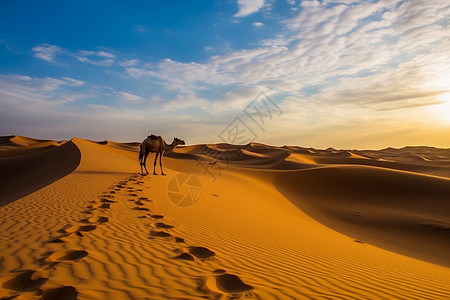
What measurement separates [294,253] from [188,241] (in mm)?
2013

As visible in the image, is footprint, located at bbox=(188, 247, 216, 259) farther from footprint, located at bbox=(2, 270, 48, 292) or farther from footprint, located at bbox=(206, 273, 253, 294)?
footprint, located at bbox=(2, 270, 48, 292)

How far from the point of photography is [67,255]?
3.57 m

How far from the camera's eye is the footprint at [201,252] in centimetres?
406

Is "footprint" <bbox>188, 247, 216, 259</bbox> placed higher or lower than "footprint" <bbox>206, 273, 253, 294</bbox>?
lower

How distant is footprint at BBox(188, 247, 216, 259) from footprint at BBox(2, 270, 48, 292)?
2010 millimetres

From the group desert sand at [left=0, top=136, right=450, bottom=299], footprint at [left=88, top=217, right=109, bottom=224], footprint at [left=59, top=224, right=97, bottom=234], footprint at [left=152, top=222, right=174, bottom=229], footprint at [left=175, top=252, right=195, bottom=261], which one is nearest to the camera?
desert sand at [left=0, top=136, right=450, bottom=299]

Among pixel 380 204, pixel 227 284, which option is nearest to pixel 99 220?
pixel 227 284

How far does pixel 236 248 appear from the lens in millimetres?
4719

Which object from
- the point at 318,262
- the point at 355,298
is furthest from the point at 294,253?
the point at 355,298

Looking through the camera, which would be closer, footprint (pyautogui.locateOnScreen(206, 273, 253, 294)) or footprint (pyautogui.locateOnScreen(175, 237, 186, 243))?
footprint (pyautogui.locateOnScreen(206, 273, 253, 294))

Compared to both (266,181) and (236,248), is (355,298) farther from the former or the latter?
(266,181)

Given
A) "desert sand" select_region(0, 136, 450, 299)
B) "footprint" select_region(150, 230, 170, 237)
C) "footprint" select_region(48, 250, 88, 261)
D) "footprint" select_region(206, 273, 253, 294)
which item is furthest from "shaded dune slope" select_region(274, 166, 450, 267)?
"footprint" select_region(48, 250, 88, 261)

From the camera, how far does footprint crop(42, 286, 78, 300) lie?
8.19 feet

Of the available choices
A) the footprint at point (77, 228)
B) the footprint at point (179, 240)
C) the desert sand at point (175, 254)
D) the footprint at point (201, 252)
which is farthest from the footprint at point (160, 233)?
the footprint at point (77, 228)
